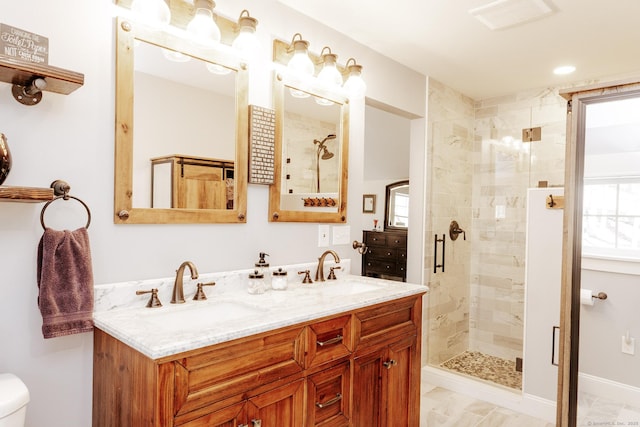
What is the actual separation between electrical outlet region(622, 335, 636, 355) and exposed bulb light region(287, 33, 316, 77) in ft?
6.98

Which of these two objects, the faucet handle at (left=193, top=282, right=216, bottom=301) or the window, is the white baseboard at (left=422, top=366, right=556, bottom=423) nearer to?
the window

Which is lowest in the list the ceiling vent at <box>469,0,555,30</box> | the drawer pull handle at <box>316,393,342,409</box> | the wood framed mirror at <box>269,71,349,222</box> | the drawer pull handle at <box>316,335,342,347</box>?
the drawer pull handle at <box>316,393,342,409</box>

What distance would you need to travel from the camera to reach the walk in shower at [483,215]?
3.52m

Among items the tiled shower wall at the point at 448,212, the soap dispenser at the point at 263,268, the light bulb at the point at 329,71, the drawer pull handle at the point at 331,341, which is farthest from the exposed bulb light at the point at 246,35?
the tiled shower wall at the point at 448,212

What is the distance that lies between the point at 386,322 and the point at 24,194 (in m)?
1.53

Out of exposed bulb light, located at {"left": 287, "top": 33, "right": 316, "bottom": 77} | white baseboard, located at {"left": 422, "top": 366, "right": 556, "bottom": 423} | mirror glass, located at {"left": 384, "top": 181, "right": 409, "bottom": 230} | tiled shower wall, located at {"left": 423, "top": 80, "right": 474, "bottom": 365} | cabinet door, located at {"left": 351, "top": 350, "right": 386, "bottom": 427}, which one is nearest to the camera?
cabinet door, located at {"left": 351, "top": 350, "right": 386, "bottom": 427}

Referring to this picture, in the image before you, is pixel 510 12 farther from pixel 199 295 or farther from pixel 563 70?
pixel 199 295

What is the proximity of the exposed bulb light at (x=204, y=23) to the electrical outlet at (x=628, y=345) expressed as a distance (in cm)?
244

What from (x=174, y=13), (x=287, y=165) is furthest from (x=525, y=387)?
(x=174, y=13)

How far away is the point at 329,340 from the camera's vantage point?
5.44 ft

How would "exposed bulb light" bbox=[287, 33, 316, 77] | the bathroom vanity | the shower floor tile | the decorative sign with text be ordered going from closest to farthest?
the bathroom vanity < the decorative sign with text < "exposed bulb light" bbox=[287, 33, 316, 77] < the shower floor tile

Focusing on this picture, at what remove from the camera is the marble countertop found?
4.03 feet

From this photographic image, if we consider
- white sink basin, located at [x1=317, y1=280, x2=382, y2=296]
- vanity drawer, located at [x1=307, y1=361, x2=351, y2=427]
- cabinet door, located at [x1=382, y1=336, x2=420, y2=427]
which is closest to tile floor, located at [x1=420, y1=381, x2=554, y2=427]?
cabinet door, located at [x1=382, y1=336, x2=420, y2=427]

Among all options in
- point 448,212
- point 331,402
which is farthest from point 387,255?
point 331,402
